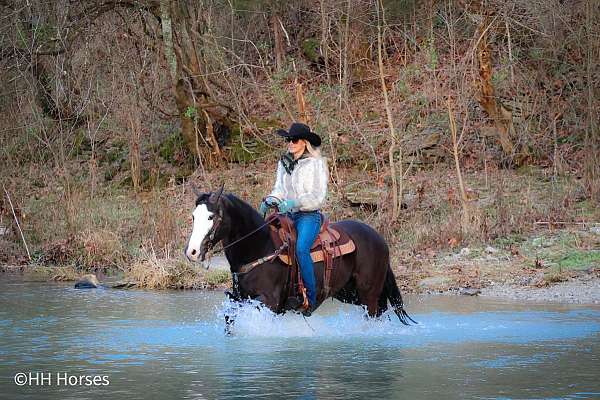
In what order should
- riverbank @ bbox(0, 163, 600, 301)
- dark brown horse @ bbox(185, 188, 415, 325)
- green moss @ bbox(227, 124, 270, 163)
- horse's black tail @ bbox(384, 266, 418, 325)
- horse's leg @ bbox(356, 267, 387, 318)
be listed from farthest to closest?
green moss @ bbox(227, 124, 270, 163) < riverbank @ bbox(0, 163, 600, 301) < horse's black tail @ bbox(384, 266, 418, 325) < horse's leg @ bbox(356, 267, 387, 318) < dark brown horse @ bbox(185, 188, 415, 325)

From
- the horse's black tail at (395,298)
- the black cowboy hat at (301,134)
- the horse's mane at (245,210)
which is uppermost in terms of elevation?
the black cowboy hat at (301,134)

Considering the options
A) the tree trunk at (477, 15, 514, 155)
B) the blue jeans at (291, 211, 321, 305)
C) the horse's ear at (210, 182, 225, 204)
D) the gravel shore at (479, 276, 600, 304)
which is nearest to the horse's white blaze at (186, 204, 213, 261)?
the horse's ear at (210, 182, 225, 204)

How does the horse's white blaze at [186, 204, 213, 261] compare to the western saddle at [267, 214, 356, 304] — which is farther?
the western saddle at [267, 214, 356, 304]

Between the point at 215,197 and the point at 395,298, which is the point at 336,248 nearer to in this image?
the point at 395,298

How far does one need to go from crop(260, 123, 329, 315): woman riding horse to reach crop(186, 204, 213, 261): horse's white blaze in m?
0.75

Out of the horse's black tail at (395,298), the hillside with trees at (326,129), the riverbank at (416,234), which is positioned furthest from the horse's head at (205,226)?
the hillside with trees at (326,129)

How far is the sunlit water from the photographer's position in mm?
7867

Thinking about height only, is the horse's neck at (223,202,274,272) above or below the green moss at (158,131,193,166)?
below

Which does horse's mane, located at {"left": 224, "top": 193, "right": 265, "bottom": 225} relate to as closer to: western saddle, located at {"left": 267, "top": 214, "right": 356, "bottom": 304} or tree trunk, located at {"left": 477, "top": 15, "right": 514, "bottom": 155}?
western saddle, located at {"left": 267, "top": 214, "right": 356, "bottom": 304}

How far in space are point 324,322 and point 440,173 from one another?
11258 mm

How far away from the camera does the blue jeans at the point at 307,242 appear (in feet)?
33.9

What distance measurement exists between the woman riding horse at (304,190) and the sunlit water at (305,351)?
2.18ft

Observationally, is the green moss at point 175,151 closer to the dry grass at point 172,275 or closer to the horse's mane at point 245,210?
the dry grass at point 172,275

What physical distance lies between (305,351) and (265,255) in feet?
3.54
